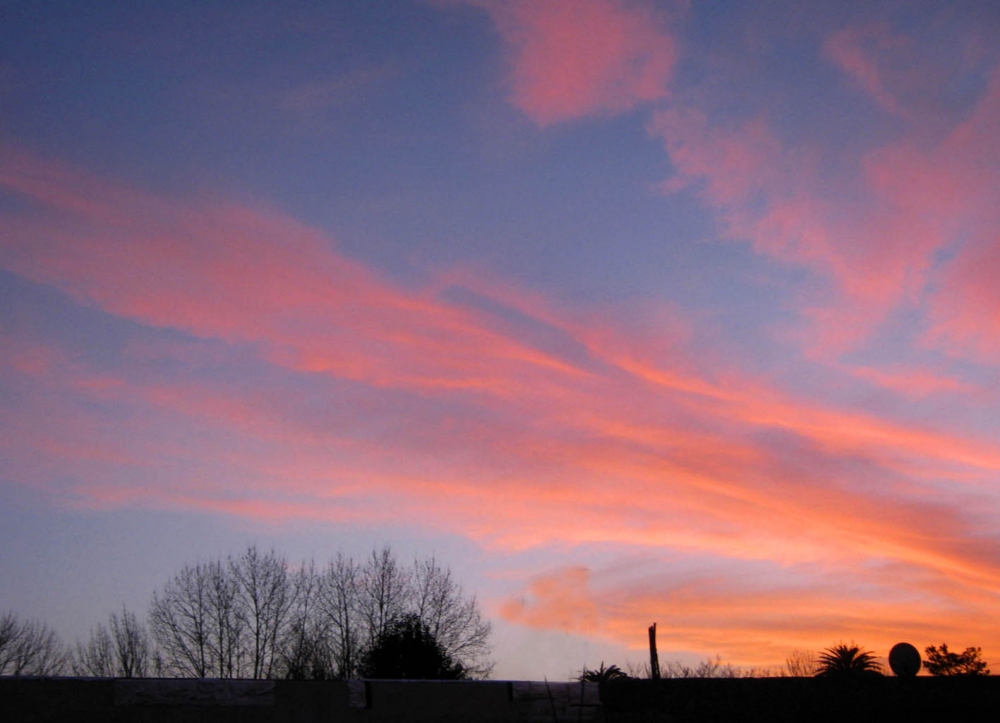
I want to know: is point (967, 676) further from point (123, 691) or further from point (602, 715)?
point (123, 691)

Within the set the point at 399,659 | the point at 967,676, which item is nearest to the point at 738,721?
the point at 967,676

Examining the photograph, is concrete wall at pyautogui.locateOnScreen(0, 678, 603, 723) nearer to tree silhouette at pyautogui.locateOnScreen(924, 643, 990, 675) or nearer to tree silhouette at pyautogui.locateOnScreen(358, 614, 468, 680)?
tree silhouette at pyautogui.locateOnScreen(358, 614, 468, 680)

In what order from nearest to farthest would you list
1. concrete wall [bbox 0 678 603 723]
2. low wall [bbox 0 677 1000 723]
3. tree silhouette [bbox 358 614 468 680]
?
concrete wall [bbox 0 678 603 723] < low wall [bbox 0 677 1000 723] < tree silhouette [bbox 358 614 468 680]

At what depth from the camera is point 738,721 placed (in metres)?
12.6

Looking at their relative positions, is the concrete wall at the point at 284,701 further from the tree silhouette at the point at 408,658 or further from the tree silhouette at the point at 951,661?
the tree silhouette at the point at 951,661

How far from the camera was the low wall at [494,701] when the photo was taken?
807cm

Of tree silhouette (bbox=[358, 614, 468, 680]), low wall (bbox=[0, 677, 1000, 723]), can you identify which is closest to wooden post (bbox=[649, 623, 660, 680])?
tree silhouette (bbox=[358, 614, 468, 680])

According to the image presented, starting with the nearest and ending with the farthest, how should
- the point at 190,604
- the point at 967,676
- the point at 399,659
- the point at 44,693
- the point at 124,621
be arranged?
1. the point at 44,693
2. the point at 967,676
3. the point at 399,659
4. the point at 190,604
5. the point at 124,621

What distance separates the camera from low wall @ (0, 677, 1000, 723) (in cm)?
807

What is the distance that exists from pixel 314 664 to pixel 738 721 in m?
35.3

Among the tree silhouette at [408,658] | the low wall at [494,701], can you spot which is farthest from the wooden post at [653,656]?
the low wall at [494,701]

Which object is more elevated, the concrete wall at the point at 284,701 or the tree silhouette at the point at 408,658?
the concrete wall at the point at 284,701

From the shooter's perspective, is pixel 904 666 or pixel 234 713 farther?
pixel 904 666

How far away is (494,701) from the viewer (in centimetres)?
1005
